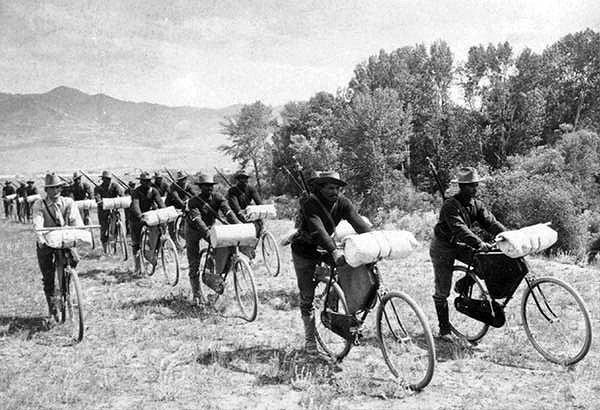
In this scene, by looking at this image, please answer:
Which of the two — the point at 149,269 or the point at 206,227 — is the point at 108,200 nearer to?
the point at 149,269

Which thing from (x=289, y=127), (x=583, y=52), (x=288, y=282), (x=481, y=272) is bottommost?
(x=288, y=282)

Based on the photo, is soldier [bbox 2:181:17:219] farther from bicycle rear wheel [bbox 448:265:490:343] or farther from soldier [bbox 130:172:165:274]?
bicycle rear wheel [bbox 448:265:490:343]

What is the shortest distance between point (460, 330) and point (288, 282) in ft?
15.1

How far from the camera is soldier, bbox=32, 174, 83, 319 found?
756 centimetres

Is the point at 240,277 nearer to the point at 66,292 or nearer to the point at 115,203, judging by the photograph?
the point at 66,292

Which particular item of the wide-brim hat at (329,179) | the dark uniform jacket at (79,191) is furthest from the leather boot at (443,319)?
the dark uniform jacket at (79,191)

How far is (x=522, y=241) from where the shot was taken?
5.69 metres

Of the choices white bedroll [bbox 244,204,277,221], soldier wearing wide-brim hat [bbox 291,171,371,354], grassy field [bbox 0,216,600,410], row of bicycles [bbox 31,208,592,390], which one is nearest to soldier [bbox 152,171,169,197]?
white bedroll [bbox 244,204,277,221]

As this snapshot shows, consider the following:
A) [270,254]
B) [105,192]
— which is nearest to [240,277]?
[270,254]

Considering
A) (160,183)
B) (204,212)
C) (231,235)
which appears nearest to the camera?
(231,235)

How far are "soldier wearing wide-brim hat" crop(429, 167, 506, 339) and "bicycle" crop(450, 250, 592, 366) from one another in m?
0.15

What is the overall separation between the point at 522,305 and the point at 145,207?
845cm

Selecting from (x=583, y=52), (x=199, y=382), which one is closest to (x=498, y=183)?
(x=583, y=52)

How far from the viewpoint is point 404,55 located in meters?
60.3
